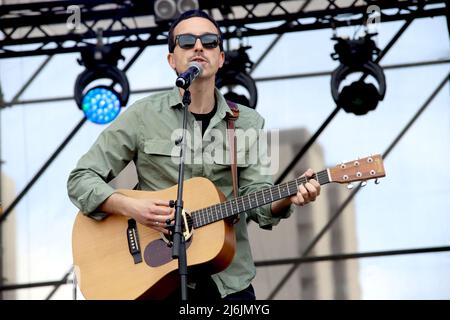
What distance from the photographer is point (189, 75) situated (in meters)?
4.41

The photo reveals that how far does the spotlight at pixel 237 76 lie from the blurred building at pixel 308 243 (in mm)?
2681

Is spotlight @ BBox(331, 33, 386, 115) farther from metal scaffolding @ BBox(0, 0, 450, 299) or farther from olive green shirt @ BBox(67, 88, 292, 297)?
olive green shirt @ BBox(67, 88, 292, 297)

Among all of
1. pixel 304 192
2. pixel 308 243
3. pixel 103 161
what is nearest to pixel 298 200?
pixel 304 192

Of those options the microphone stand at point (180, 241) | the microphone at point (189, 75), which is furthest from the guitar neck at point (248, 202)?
the microphone at point (189, 75)

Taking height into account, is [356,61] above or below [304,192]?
above

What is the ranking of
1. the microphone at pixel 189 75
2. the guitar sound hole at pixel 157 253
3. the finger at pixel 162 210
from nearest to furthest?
the microphone at pixel 189 75 → the finger at pixel 162 210 → the guitar sound hole at pixel 157 253

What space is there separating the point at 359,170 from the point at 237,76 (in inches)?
164

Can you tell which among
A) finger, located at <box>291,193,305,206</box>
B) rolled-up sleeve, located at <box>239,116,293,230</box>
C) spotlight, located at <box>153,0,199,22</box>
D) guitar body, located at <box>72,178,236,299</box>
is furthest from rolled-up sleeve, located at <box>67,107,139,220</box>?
spotlight, located at <box>153,0,199,22</box>

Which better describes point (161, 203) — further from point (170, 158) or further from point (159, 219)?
point (170, 158)

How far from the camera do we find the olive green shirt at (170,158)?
15.5 ft

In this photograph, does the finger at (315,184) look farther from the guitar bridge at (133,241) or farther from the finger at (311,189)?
the guitar bridge at (133,241)

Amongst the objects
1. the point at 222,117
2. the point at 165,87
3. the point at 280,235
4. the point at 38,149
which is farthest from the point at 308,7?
the point at 222,117

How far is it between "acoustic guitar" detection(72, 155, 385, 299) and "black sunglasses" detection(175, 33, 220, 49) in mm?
609

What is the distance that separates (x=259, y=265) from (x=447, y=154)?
2287 mm
